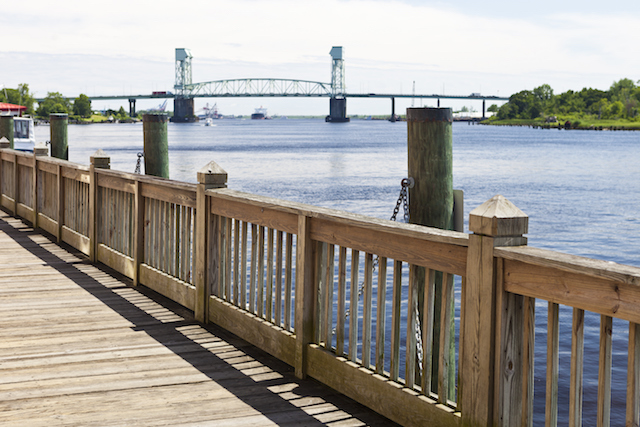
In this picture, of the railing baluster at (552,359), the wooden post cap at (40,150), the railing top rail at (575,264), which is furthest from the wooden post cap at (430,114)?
the wooden post cap at (40,150)

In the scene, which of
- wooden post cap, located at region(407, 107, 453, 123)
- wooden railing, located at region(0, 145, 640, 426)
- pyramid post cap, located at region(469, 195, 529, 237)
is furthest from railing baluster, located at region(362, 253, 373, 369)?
wooden post cap, located at region(407, 107, 453, 123)

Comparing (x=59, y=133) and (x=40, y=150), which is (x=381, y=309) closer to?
(x=40, y=150)

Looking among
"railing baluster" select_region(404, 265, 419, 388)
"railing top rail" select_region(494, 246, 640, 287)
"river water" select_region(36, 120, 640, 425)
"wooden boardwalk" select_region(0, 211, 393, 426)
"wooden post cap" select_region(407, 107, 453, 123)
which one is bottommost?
"river water" select_region(36, 120, 640, 425)

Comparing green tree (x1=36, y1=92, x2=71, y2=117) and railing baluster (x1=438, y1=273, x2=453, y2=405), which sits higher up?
green tree (x1=36, y1=92, x2=71, y2=117)

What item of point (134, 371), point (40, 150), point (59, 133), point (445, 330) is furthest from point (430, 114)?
point (59, 133)

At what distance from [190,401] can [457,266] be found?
1.88m

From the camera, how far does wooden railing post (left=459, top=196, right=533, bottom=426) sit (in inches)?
131

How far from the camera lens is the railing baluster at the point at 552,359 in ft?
10.4

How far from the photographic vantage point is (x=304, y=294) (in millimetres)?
4832

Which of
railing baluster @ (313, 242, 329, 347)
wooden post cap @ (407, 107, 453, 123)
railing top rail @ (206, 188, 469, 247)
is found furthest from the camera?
wooden post cap @ (407, 107, 453, 123)

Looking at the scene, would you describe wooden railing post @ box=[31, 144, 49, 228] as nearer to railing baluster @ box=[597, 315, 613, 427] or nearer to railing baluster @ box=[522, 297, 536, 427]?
railing baluster @ box=[522, 297, 536, 427]

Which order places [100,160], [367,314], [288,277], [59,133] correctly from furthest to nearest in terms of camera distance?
[59,133] → [100,160] → [288,277] → [367,314]

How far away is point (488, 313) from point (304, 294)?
5.54 ft

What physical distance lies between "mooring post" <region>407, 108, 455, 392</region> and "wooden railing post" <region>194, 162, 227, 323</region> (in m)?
1.61
